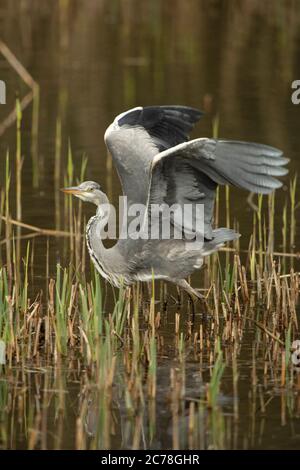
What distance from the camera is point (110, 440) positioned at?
500cm

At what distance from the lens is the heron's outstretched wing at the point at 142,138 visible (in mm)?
7418

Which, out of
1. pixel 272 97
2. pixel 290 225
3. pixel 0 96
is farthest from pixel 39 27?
pixel 290 225

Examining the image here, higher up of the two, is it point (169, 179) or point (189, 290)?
point (169, 179)

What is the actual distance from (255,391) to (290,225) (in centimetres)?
349

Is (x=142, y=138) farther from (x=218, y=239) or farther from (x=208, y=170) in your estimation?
(x=208, y=170)

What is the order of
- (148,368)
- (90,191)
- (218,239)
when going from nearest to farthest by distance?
(148,368) → (218,239) → (90,191)

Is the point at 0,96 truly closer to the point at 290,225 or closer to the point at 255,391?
the point at 290,225

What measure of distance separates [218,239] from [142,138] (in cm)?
108

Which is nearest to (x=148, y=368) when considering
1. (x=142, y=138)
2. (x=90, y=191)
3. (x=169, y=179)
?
(x=169, y=179)

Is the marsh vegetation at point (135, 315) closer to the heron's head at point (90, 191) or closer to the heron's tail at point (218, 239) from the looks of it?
the heron's tail at point (218, 239)

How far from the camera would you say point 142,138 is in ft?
25.1

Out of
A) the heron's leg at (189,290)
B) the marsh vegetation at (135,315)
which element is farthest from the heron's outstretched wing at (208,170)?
the marsh vegetation at (135,315)

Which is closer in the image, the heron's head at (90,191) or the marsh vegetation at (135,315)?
the marsh vegetation at (135,315)

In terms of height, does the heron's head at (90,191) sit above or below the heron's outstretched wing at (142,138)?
below
